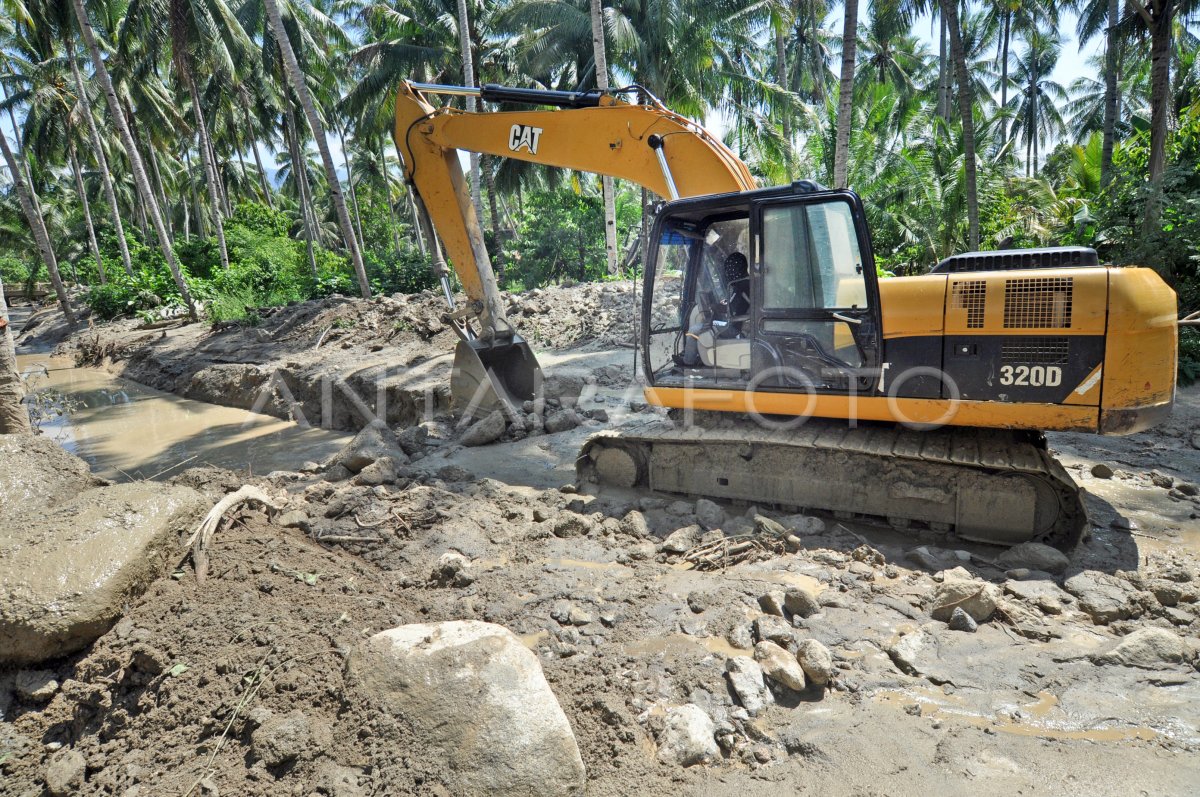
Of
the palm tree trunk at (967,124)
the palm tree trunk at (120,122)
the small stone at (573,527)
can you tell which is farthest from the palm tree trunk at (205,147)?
the small stone at (573,527)

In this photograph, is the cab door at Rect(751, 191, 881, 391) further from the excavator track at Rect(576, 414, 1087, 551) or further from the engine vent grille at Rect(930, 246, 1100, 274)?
the engine vent grille at Rect(930, 246, 1100, 274)

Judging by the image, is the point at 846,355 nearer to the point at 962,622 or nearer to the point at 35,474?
the point at 962,622

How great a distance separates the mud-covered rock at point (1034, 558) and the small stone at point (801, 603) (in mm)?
1571

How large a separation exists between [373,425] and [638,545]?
156 inches

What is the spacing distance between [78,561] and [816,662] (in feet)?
11.8

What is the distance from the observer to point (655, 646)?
359cm

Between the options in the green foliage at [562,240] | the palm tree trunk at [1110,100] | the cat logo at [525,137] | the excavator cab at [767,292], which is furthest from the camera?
the green foliage at [562,240]

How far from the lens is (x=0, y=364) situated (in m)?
4.66

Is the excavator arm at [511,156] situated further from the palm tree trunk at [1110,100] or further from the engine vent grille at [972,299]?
the palm tree trunk at [1110,100]

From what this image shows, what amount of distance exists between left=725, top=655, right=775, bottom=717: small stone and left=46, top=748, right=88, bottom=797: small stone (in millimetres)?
2775

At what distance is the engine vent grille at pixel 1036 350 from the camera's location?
4.25 meters

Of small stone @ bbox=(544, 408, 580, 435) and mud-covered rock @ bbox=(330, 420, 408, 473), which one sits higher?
small stone @ bbox=(544, 408, 580, 435)

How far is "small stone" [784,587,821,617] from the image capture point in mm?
3736

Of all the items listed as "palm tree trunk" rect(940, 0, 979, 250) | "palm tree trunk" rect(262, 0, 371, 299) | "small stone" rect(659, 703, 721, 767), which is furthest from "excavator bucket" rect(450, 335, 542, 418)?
"palm tree trunk" rect(940, 0, 979, 250)
